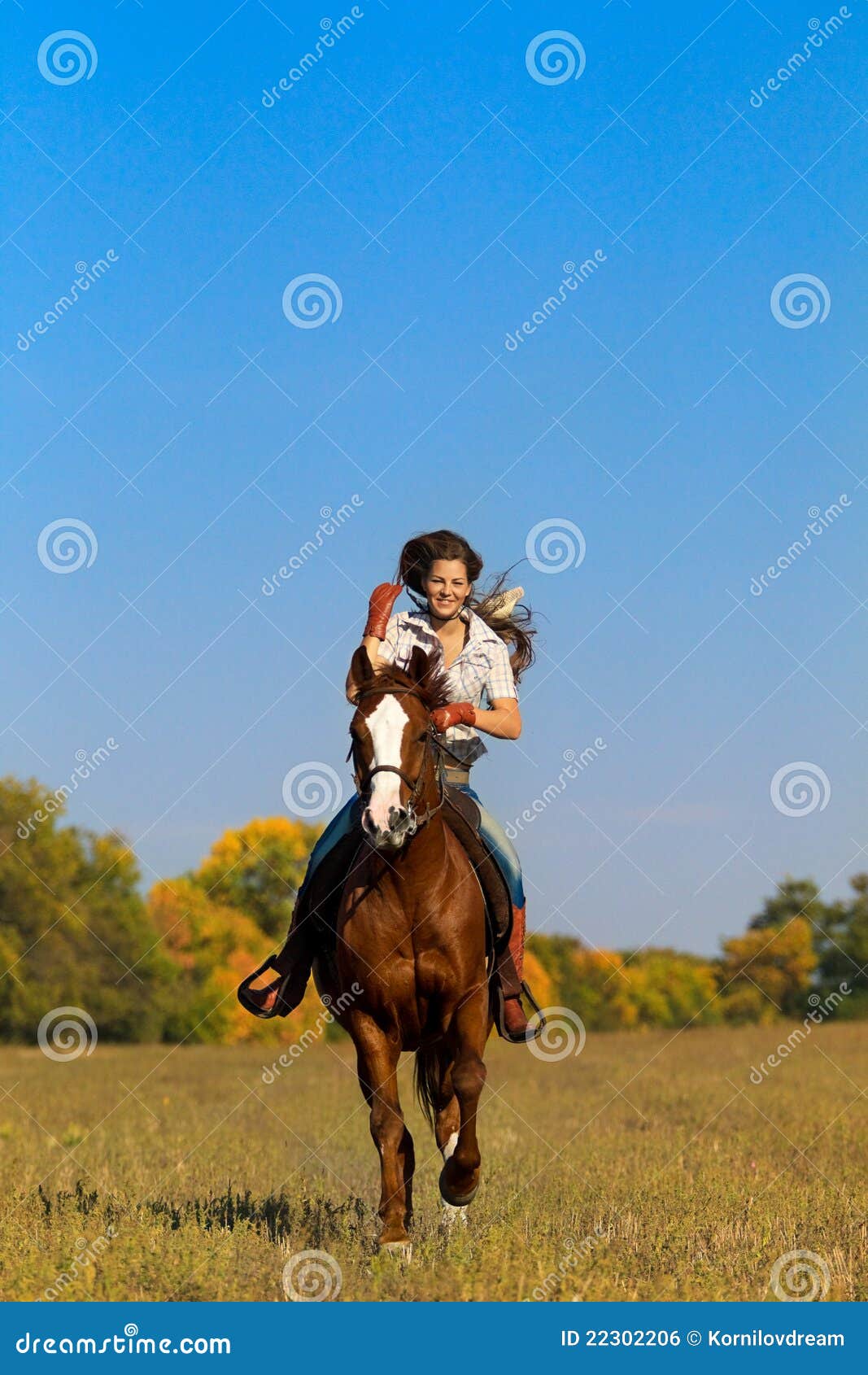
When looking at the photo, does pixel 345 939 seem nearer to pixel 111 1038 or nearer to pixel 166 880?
pixel 111 1038

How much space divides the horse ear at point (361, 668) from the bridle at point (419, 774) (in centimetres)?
8

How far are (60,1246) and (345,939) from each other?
2.05 meters

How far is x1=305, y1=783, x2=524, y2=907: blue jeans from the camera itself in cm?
852

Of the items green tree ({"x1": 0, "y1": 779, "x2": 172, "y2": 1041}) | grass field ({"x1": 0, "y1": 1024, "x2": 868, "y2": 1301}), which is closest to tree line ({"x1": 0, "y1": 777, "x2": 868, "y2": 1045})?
green tree ({"x1": 0, "y1": 779, "x2": 172, "y2": 1041})

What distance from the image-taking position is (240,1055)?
3114 centimetres

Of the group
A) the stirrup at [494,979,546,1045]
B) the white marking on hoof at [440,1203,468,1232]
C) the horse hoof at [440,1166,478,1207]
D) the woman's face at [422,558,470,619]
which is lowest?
the white marking on hoof at [440,1203,468,1232]

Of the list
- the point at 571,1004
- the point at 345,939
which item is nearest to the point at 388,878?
the point at 345,939

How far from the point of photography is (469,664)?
8.51m
